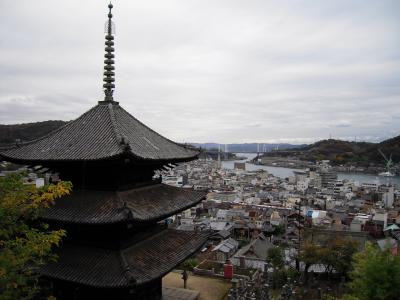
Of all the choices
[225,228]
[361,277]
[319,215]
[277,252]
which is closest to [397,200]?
[319,215]

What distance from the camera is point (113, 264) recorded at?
37.4ft

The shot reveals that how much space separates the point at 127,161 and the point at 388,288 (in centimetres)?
1462

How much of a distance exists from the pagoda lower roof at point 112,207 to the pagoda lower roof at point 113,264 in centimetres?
139

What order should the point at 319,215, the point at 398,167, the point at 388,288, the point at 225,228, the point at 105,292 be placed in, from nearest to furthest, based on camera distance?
1. the point at 105,292
2. the point at 388,288
3. the point at 225,228
4. the point at 319,215
5. the point at 398,167

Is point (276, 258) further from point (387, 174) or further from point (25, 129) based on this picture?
point (387, 174)

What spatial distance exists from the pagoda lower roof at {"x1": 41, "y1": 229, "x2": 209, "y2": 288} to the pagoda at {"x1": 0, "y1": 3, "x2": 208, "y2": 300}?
0.10 feet

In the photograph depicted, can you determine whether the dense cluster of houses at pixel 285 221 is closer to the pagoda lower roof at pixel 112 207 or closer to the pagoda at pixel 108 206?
the pagoda lower roof at pixel 112 207

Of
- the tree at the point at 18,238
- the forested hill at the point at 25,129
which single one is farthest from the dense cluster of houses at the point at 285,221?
the forested hill at the point at 25,129

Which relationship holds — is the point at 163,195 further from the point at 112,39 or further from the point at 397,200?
the point at 397,200

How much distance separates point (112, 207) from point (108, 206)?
19cm

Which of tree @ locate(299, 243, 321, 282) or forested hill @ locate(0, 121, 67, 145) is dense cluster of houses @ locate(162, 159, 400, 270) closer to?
tree @ locate(299, 243, 321, 282)

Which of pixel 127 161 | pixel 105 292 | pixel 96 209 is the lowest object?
pixel 105 292

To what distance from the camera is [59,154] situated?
12.5 metres

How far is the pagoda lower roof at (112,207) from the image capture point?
11.1 meters
